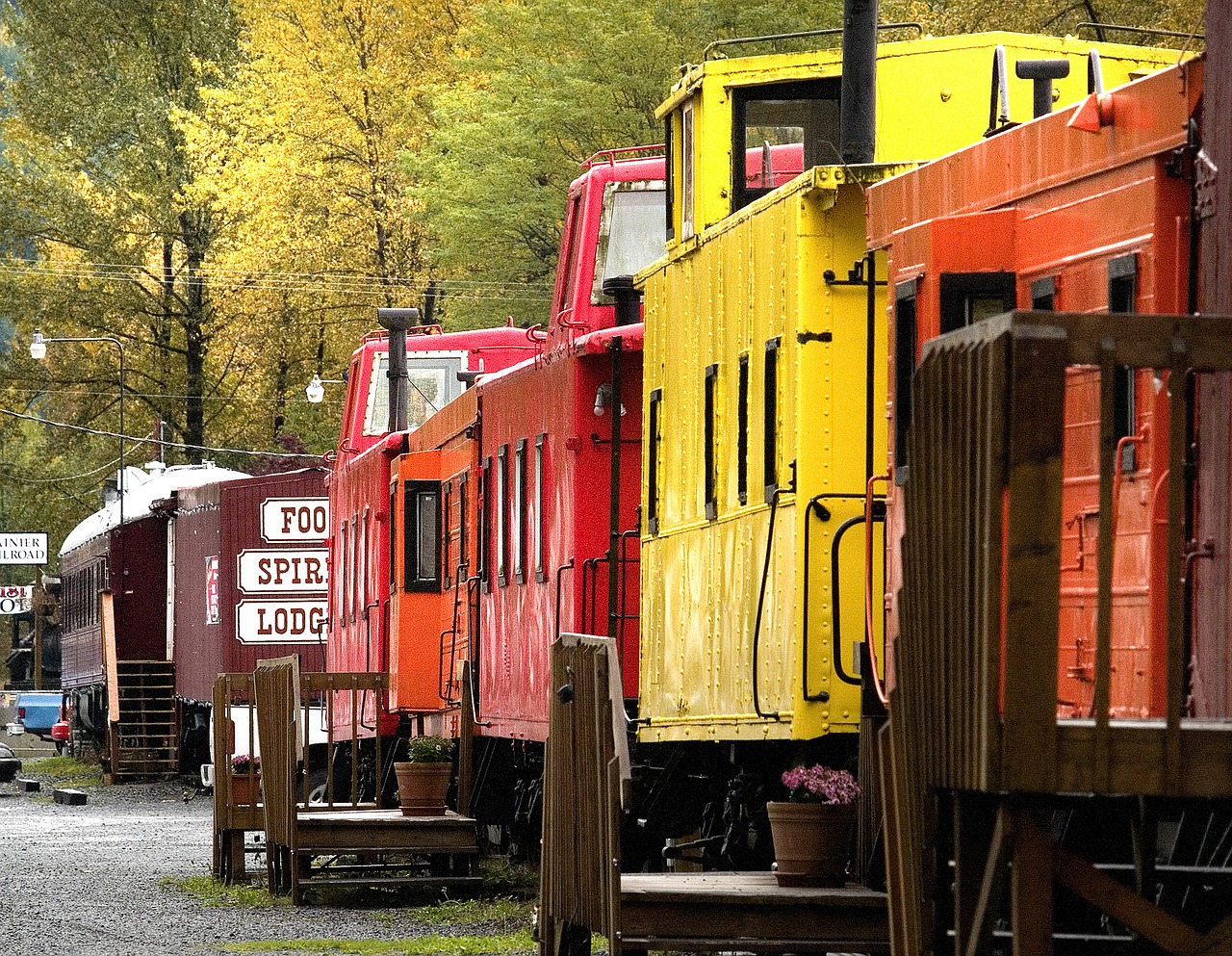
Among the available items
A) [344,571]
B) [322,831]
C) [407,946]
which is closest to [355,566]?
[344,571]

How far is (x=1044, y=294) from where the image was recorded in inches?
312

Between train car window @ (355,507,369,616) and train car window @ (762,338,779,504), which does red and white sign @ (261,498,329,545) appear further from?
train car window @ (762,338,779,504)

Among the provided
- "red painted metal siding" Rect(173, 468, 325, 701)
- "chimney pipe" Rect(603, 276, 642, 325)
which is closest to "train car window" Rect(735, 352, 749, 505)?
"chimney pipe" Rect(603, 276, 642, 325)

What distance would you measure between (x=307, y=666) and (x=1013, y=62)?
24.3 metres

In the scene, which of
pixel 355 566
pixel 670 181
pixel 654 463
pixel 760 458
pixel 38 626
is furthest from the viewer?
pixel 38 626

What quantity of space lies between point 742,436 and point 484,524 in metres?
7.88

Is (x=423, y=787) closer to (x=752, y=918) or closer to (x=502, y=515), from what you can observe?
(x=502, y=515)

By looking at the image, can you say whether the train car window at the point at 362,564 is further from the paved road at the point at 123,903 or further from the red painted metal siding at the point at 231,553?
the red painted metal siding at the point at 231,553

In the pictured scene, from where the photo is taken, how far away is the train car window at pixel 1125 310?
7094mm

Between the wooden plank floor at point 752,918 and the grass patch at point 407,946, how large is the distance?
475cm

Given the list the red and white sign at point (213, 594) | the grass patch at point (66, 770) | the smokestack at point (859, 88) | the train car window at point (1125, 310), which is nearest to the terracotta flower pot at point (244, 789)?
the smokestack at point (859, 88)

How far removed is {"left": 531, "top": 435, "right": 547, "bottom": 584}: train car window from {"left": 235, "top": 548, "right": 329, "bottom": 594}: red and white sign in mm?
17540

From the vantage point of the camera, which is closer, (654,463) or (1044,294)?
(1044,294)

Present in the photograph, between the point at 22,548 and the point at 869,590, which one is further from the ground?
the point at 869,590
